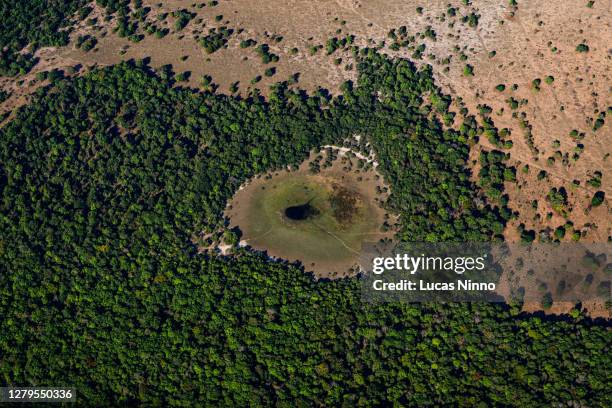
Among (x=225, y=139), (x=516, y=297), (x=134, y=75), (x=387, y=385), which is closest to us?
(x=387, y=385)

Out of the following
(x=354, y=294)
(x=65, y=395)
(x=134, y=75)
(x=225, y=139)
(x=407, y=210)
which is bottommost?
(x=65, y=395)

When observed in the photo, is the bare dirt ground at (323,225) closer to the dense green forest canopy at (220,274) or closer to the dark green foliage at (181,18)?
the dense green forest canopy at (220,274)

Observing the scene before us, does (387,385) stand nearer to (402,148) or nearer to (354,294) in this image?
(354,294)

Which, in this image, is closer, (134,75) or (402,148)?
(402,148)

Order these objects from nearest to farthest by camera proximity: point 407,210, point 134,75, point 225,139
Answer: point 407,210
point 225,139
point 134,75

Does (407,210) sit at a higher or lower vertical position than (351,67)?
lower

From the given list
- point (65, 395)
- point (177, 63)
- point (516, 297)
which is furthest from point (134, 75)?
point (516, 297)
